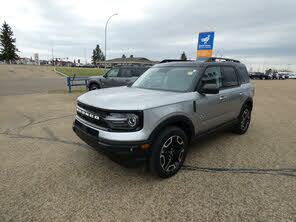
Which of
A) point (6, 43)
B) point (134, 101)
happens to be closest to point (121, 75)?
point (134, 101)

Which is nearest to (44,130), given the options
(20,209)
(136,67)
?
(20,209)

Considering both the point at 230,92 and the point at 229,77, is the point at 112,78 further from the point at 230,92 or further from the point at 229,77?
the point at 230,92

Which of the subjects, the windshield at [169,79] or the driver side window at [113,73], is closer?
the windshield at [169,79]

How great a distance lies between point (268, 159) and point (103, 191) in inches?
118

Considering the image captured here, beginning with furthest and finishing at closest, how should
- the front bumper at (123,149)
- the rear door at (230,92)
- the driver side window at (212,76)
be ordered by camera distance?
the rear door at (230,92)
the driver side window at (212,76)
the front bumper at (123,149)

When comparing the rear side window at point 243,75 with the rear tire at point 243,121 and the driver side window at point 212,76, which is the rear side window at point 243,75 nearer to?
the rear tire at point 243,121

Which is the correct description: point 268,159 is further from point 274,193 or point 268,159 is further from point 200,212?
point 200,212

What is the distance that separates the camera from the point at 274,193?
8.42 ft

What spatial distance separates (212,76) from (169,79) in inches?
32.6

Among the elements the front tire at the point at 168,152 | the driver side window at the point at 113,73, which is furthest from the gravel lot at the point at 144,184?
the driver side window at the point at 113,73

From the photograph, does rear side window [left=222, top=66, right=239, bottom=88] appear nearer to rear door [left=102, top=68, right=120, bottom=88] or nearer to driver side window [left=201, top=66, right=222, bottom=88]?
driver side window [left=201, top=66, right=222, bottom=88]

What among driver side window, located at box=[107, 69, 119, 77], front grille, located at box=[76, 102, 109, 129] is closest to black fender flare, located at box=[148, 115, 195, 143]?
front grille, located at box=[76, 102, 109, 129]

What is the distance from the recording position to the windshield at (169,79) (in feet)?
10.8

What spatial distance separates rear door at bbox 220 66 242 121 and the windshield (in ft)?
2.72
